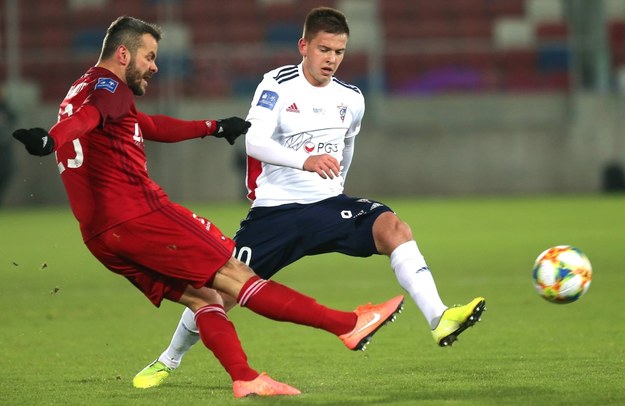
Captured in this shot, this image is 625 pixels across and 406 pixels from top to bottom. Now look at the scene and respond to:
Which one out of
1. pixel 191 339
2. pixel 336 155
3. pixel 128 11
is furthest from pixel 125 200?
pixel 128 11

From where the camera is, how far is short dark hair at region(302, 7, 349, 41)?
6.30 metres

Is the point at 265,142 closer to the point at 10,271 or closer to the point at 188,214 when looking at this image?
the point at 188,214

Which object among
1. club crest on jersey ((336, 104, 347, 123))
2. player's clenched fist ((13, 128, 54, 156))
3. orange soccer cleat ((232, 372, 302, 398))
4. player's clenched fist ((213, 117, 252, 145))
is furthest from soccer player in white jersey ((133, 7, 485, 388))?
player's clenched fist ((13, 128, 54, 156))

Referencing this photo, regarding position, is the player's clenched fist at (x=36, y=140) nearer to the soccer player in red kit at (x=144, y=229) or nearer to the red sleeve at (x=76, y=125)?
the red sleeve at (x=76, y=125)

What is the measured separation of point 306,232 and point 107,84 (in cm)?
144

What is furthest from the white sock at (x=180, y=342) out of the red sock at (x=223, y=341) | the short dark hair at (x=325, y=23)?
the short dark hair at (x=325, y=23)

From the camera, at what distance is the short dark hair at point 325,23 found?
20.7 feet

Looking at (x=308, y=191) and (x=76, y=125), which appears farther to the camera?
(x=308, y=191)

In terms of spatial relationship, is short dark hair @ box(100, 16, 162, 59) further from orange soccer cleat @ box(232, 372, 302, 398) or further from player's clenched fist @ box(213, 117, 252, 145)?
orange soccer cleat @ box(232, 372, 302, 398)

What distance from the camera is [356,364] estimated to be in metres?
6.53

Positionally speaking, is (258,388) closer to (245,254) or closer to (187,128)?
(245,254)

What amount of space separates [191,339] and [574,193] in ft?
58.0

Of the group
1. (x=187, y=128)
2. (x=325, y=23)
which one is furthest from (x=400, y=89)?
(x=187, y=128)

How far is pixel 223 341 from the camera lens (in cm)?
537
